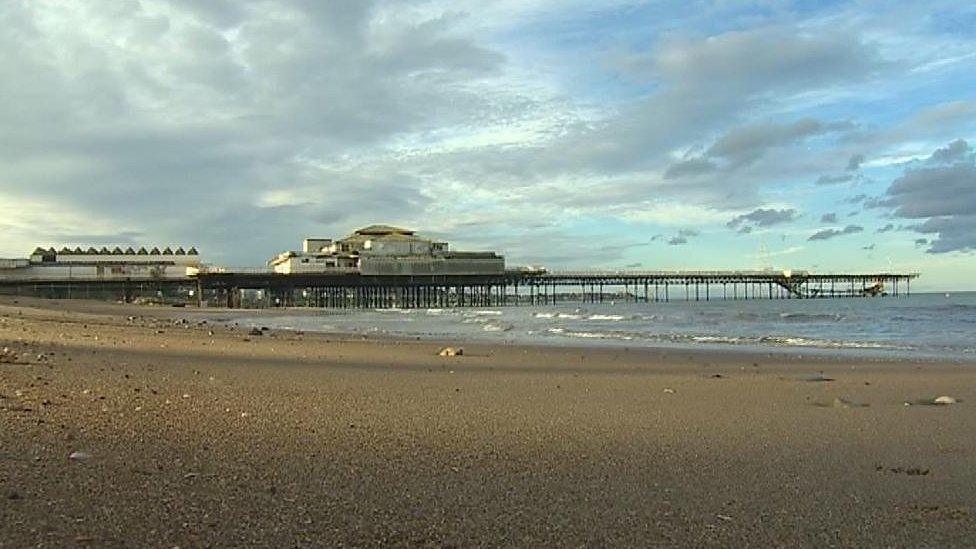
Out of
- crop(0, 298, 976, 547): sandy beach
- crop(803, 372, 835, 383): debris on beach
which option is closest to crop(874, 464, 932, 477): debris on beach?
crop(0, 298, 976, 547): sandy beach

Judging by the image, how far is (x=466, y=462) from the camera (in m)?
5.33

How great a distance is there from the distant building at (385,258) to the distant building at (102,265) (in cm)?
1102

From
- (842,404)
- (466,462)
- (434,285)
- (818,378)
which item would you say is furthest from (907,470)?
(434,285)

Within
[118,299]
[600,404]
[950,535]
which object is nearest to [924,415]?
[600,404]

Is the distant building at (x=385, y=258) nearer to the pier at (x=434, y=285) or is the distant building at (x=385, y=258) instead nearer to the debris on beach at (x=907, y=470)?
the pier at (x=434, y=285)

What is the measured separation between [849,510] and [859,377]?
906 centimetres

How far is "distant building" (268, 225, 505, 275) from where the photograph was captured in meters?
89.6

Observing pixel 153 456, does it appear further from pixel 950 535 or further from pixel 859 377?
pixel 859 377

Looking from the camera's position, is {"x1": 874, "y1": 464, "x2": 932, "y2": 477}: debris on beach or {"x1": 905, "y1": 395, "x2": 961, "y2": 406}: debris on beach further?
{"x1": 905, "y1": 395, "x2": 961, "y2": 406}: debris on beach

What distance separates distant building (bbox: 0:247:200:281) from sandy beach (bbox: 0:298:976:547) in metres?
77.7

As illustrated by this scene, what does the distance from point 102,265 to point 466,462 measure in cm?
9266

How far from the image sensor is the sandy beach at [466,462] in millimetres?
3758

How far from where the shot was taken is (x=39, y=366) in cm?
1000

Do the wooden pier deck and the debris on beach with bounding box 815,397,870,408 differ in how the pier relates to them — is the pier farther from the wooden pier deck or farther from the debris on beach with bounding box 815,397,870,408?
the debris on beach with bounding box 815,397,870,408
